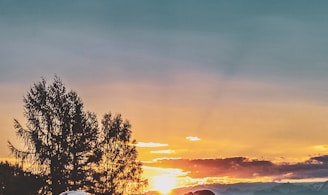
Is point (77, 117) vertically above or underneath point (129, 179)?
above

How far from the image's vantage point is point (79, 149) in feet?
192

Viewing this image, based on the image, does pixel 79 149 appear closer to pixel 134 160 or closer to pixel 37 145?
pixel 37 145

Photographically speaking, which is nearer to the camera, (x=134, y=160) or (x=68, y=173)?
(x=68, y=173)

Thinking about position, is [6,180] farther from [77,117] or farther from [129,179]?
[129,179]

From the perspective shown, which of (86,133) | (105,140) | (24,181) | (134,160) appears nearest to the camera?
(24,181)

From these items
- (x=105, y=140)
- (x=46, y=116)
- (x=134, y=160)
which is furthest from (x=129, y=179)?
(x=46, y=116)

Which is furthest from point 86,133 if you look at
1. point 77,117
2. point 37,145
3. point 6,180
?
point 6,180

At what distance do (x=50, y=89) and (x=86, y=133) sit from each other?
6.06 m

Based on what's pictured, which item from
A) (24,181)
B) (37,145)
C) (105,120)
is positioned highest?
(105,120)

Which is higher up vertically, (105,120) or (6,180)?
(105,120)

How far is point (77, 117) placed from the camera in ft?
195

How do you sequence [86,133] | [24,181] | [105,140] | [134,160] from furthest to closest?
[134,160] → [105,140] → [86,133] → [24,181]

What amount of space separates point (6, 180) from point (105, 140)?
42.9 feet

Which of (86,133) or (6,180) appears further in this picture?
(86,133)
